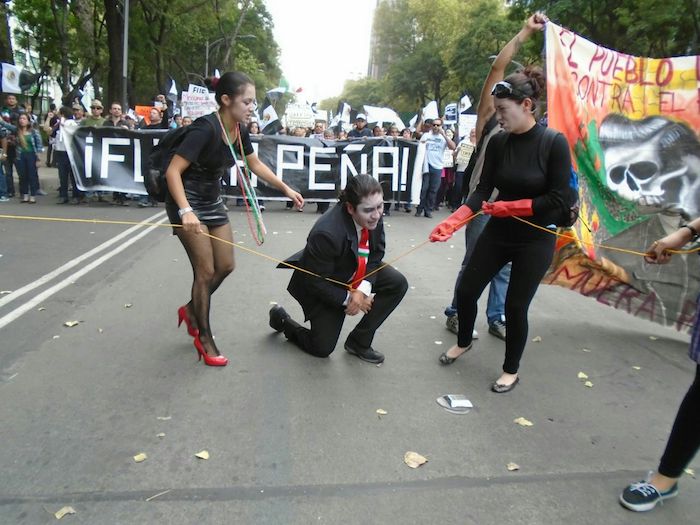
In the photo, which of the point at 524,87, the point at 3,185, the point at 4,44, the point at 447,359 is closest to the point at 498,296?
the point at 447,359

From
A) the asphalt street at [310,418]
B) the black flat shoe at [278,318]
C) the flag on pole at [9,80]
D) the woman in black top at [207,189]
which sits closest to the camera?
the asphalt street at [310,418]

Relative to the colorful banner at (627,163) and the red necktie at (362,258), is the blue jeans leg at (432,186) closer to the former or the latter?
the colorful banner at (627,163)

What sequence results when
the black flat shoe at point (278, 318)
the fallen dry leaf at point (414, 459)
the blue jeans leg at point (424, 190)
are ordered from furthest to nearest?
the blue jeans leg at point (424, 190) → the black flat shoe at point (278, 318) → the fallen dry leaf at point (414, 459)

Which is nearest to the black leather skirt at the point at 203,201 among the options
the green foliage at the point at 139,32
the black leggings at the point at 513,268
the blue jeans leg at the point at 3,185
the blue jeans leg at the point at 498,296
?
the black leggings at the point at 513,268

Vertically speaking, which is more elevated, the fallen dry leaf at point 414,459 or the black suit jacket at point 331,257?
the black suit jacket at point 331,257

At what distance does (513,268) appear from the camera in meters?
3.65

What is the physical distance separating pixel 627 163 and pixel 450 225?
7.82 ft

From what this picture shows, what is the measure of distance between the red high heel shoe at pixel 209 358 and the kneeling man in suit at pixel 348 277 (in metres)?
0.59

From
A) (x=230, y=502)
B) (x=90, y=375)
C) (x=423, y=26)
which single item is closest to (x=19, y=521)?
(x=230, y=502)

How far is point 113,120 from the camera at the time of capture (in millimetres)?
11734

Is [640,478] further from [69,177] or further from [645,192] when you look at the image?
[69,177]

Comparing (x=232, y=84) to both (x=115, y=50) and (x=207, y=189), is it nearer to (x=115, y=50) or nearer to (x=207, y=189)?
(x=207, y=189)

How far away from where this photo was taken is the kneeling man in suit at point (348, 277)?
3.77 metres

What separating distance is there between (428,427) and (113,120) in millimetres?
10632
